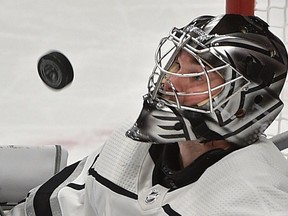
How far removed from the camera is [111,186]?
130 cm

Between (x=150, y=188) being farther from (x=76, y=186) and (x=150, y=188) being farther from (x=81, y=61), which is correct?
(x=81, y=61)

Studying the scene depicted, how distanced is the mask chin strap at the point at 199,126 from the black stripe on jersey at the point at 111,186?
15cm

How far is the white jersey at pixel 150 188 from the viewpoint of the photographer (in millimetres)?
1084

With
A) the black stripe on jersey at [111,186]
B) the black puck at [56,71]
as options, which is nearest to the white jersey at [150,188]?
the black stripe on jersey at [111,186]

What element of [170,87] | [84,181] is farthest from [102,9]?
[170,87]

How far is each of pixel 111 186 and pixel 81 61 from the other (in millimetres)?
1338

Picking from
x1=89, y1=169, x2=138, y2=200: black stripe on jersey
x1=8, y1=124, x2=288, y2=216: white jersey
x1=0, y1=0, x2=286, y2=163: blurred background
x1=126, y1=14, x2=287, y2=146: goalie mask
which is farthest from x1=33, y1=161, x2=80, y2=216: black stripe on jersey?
x1=0, y1=0, x2=286, y2=163: blurred background

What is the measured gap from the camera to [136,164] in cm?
131

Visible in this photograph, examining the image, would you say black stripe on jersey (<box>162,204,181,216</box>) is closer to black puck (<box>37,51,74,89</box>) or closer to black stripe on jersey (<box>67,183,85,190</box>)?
black stripe on jersey (<box>67,183,85,190</box>)

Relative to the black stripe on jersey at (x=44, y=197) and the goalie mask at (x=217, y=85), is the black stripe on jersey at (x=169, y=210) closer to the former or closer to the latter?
the goalie mask at (x=217, y=85)

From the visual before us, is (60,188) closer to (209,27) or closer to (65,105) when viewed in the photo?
(209,27)

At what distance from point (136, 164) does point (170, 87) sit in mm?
171

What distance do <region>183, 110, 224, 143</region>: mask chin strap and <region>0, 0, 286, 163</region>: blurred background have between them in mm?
1057

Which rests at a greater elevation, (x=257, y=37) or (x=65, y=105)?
A: (x=257, y=37)
